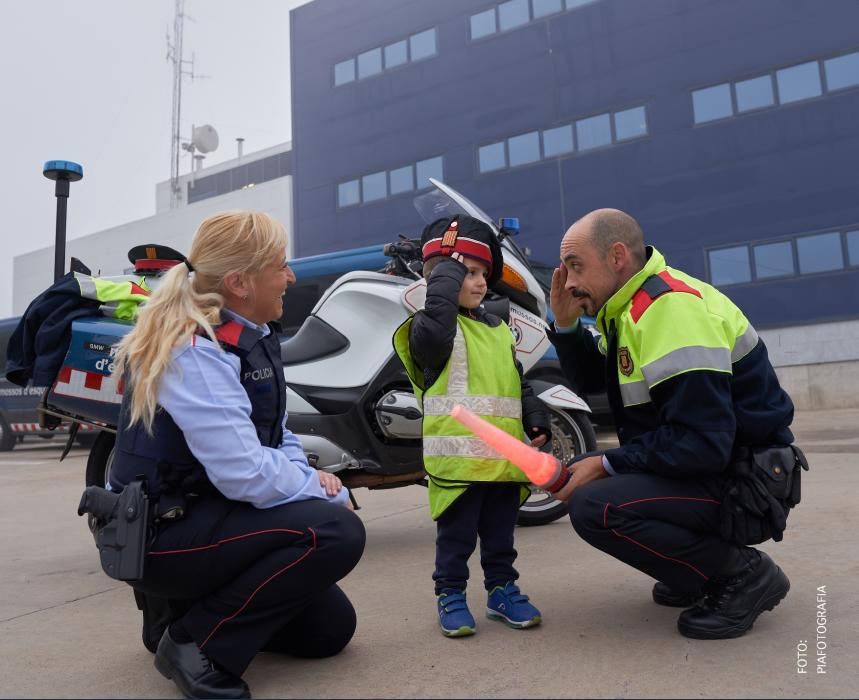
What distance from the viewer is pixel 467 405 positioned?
8.36ft

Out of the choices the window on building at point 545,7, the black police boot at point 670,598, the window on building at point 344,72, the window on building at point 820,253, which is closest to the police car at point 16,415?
the black police boot at point 670,598

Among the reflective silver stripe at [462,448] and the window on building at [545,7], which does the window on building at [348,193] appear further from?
the reflective silver stripe at [462,448]

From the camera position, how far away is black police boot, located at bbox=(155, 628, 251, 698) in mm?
1906

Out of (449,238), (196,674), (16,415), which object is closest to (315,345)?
(449,238)

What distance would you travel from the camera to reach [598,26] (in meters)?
17.5

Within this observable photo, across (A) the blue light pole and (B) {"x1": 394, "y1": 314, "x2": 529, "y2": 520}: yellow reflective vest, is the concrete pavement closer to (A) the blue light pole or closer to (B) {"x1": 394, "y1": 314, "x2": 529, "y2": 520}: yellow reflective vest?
(B) {"x1": 394, "y1": 314, "x2": 529, "y2": 520}: yellow reflective vest

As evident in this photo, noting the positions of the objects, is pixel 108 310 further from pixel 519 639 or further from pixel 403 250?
pixel 519 639

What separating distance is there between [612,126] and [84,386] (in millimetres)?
15730

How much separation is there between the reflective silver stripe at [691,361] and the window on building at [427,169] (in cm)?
1830

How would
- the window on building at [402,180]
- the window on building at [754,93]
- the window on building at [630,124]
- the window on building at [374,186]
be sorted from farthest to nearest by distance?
1. the window on building at [374,186]
2. the window on building at [402,180]
3. the window on building at [630,124]
4. the window on building at [754,93]

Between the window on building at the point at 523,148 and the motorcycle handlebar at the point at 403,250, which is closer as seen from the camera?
the motorcycle handlebar at the point at 403,250

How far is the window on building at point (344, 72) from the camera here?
21875 mm

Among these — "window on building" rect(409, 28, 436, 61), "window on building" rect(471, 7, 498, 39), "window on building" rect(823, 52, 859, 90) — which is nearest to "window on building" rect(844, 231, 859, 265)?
"window on building" rect(823, 52, 859, 90)

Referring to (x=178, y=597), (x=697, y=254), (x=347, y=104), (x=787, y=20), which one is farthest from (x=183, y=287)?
(x=347, y=104)
